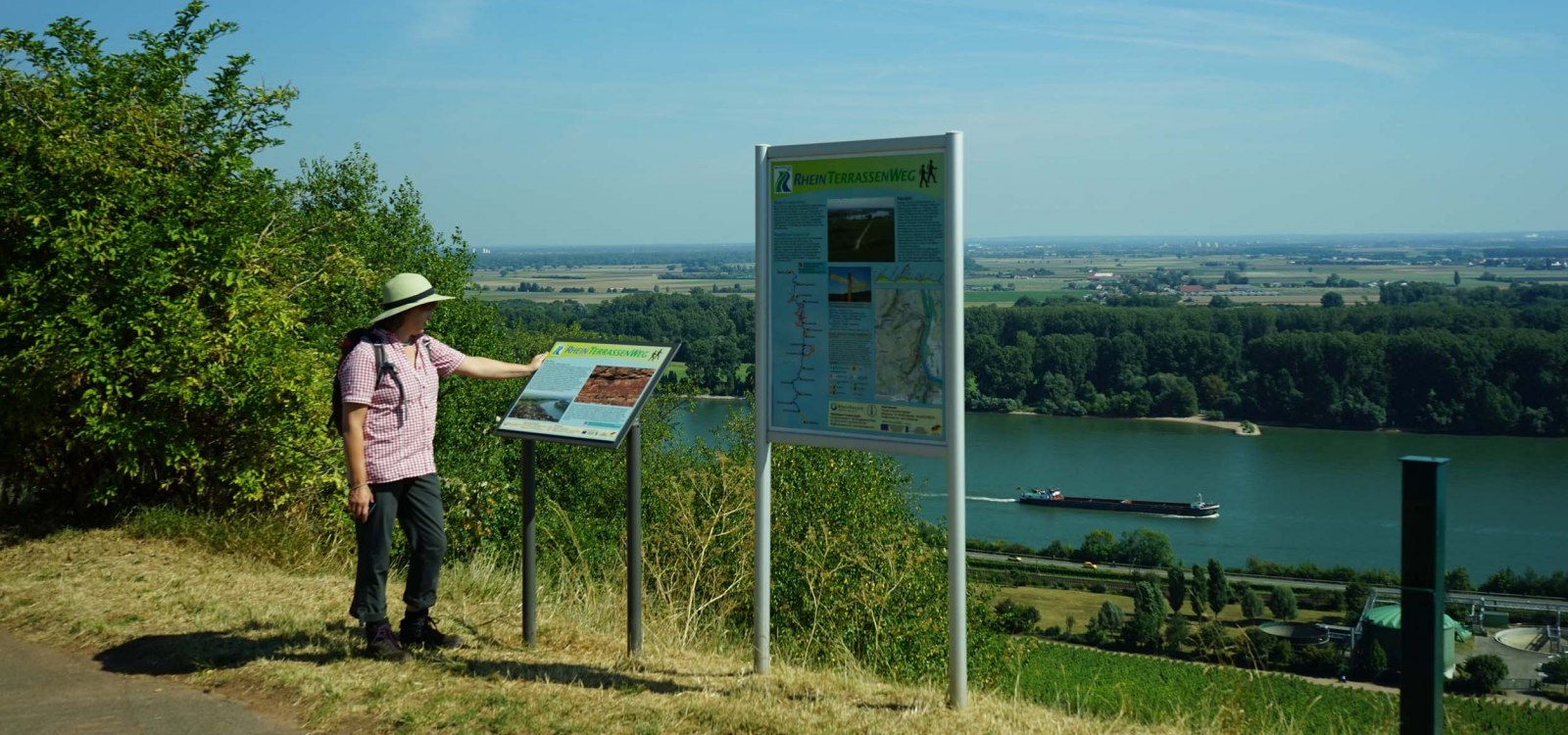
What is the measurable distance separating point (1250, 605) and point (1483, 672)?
28.7ft

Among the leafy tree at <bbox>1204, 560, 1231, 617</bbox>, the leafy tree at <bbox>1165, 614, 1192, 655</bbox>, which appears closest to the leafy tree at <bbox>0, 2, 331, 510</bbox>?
the leafy tree at <bbox>1165, 614, 1192, 655</bbox>

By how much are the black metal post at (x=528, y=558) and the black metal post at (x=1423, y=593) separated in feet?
9.74

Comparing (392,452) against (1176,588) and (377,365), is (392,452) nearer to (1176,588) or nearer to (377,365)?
(377,365)

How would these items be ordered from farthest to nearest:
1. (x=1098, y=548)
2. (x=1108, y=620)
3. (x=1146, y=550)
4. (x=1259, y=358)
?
(x=1259, y=358) → (x=1098, y=548) → (x=1146, y=550) → (x=1108, y=620)

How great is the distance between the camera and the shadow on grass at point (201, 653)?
436 centimetres

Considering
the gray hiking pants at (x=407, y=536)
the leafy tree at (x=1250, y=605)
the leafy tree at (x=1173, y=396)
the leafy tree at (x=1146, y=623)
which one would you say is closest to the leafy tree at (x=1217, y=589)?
the leafy tree at (x=1250, y=605)

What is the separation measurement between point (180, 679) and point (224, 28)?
15.4ft

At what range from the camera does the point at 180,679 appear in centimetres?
423

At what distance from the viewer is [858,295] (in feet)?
13.7

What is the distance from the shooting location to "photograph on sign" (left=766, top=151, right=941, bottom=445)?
13.1 ft

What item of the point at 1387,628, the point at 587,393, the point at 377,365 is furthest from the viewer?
the point at 1387,628

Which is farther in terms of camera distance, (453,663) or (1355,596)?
(1355,596)

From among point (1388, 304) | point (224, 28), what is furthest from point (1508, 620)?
point (1388, 304)

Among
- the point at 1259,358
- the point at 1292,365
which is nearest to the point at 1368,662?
the point at 1292,365
